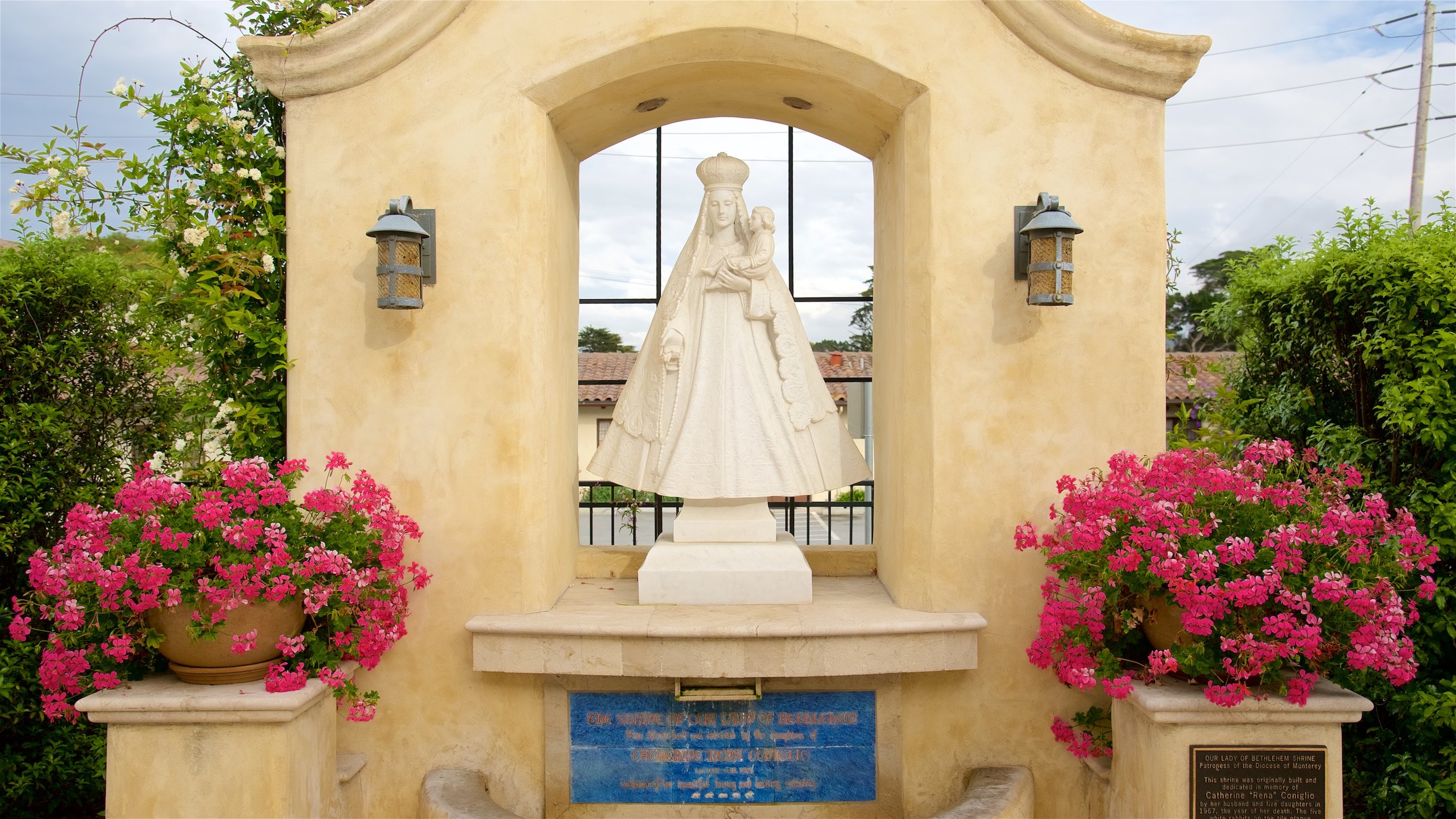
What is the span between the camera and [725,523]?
424 cm

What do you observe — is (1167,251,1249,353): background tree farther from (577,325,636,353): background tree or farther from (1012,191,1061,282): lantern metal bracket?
(1012,191,1061,282): lantern metal bracket

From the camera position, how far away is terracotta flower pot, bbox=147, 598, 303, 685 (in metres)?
3.23

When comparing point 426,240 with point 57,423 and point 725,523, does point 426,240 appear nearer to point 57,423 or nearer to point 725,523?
point 725,523

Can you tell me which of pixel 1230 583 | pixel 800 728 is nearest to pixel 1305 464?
pixel 1230 583

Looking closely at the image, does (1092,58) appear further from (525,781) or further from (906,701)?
(525,781)

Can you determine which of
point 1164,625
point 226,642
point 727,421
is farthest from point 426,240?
point 1164,625

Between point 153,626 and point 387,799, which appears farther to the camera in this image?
point 387,799

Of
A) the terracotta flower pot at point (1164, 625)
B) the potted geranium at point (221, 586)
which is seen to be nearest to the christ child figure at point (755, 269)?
the potted geranium at point (221, 586)

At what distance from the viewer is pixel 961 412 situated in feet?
12.7

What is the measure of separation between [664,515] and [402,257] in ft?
12.0

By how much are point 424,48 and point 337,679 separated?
2483mm

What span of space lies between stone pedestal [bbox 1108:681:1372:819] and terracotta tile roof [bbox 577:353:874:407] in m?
2.12

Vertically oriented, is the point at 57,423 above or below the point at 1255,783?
above

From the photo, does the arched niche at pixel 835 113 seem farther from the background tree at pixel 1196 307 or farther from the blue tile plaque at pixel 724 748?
the background tree at pixel 1196 307
